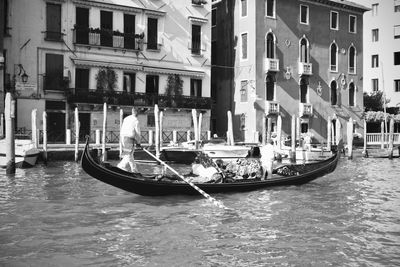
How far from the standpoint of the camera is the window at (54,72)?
21.5 meters

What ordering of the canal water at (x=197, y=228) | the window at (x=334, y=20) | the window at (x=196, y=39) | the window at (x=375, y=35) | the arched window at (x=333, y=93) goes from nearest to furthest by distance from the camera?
the canal water at (x=197, y=228) < the window at (x=196, y=39) < the arched window at (x=333, y=93) < the window at (x=334, y=20) < the window at (x=375, y=35)

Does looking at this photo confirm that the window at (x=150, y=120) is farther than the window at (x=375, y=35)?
No

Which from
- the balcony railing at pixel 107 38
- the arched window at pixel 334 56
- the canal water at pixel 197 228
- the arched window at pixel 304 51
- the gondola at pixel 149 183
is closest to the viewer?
the canal water at pixel 197 228

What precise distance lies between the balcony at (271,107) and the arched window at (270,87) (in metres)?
0.49

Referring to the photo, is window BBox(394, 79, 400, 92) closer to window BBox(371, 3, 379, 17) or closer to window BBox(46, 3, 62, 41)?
window BBox(371, 3, 379, 17)

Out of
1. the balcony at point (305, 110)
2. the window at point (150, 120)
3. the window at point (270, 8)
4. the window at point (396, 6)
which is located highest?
the window at point (396, 6)

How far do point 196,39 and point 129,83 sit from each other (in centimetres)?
461

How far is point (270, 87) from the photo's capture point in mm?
27250

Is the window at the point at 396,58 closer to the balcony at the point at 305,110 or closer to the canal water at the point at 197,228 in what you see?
the balcony at the point at 305,110

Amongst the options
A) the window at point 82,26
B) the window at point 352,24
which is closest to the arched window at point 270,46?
the window at point 352,24

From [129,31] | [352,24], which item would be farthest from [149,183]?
[352,24]

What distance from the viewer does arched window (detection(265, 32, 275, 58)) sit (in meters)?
27.0

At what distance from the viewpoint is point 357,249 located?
6.40 metres

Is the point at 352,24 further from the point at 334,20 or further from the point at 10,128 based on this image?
the point at 10,128
